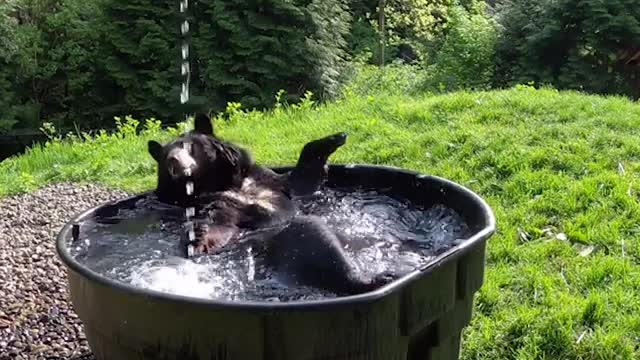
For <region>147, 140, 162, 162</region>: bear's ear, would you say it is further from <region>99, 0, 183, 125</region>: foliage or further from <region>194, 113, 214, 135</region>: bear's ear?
<region>99, 0, 183, 125</region>: foliage

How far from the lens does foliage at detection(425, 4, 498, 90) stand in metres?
9.21

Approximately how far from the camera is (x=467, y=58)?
373 inches

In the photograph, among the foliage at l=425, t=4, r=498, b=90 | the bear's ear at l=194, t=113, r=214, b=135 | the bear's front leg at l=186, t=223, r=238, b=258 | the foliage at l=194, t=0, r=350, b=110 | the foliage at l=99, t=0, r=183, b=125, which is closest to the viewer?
the bear's front leg at l=186, t=223, r=238, b=258

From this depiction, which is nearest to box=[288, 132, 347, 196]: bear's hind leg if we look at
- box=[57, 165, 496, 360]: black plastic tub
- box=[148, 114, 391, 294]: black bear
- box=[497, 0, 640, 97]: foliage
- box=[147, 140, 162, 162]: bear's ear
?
box=[148, 114, 391, 294]: black bear

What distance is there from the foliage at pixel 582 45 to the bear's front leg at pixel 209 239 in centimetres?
662

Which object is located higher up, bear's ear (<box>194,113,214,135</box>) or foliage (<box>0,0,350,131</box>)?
bear's ear (<box>194,113,214,135</box>)

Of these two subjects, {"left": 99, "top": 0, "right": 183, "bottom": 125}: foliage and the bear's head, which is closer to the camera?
the bear's head

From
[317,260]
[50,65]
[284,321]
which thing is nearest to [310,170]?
[317,260]

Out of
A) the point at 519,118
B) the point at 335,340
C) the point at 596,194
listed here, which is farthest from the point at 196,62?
the point at 335,340

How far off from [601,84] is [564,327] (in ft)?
19.4

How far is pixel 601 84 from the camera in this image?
8125 mm

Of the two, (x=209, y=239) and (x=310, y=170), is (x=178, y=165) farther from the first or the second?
(x=310, y=170)

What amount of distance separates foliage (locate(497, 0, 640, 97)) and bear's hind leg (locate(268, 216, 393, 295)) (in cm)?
685

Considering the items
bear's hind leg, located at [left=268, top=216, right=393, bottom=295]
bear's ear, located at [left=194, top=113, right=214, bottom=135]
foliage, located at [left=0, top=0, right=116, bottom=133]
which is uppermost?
bear's ear, located at [left=194, top=113, right=214, bottom=135]
